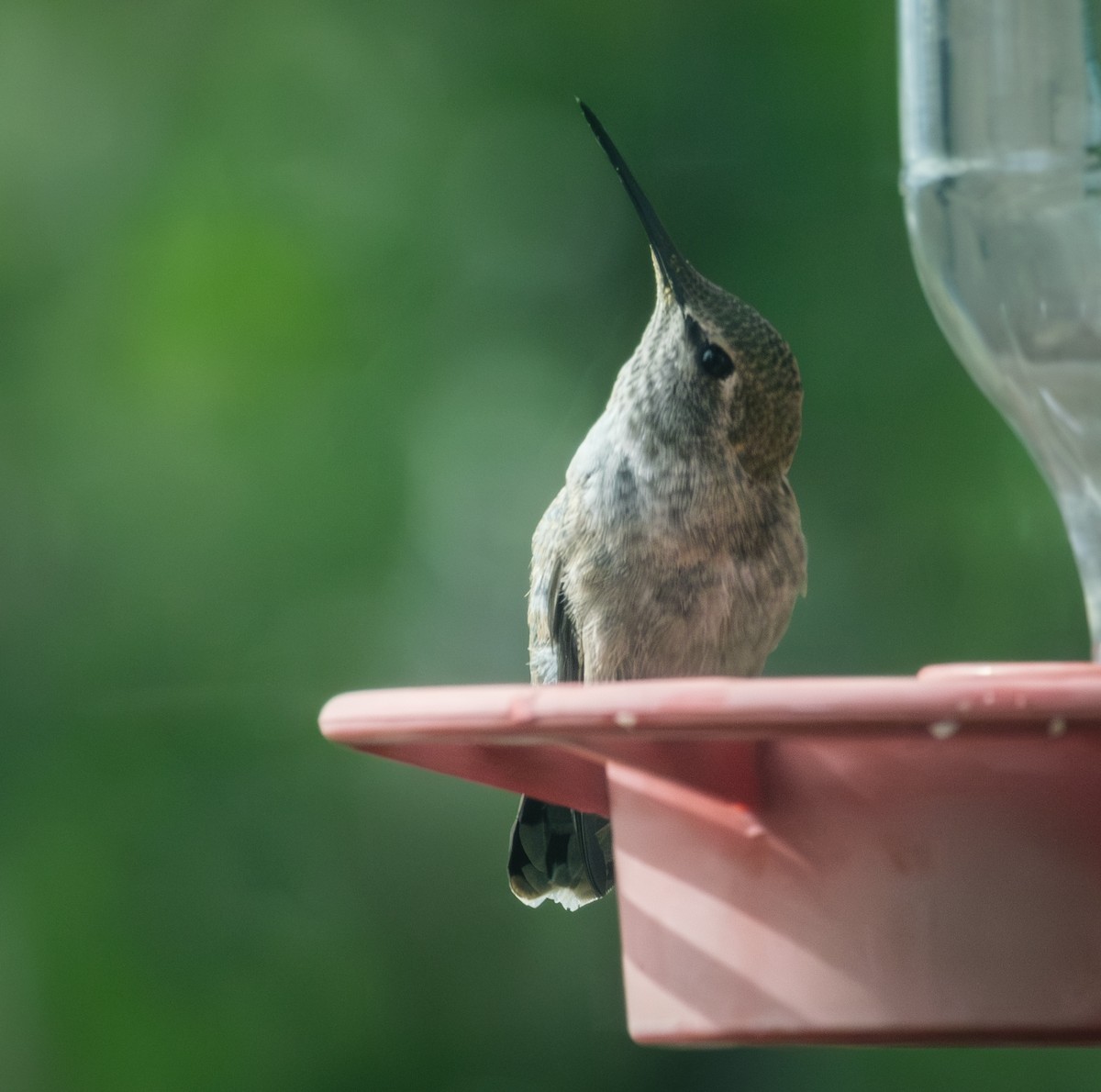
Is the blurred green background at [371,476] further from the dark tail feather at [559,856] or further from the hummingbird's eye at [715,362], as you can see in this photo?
the dark tail feather at [559,856]

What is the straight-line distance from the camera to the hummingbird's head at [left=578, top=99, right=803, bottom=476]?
101 inches

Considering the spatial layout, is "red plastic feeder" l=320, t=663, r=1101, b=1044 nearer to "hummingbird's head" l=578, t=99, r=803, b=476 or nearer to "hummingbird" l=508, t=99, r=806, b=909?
"hummingbird" l=508, t=99, r=806, b=909

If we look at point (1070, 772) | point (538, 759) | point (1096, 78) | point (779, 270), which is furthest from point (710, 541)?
point (779, 270)

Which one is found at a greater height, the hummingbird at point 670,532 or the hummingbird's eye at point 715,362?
the hummingbird's eye at point 715,362

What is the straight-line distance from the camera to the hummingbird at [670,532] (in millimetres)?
2430

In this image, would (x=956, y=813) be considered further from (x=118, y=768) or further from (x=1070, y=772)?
(x=118, y=768)

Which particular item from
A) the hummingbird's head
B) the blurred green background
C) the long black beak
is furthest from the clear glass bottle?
the blurred green background

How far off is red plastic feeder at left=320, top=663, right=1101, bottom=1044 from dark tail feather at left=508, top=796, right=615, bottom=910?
0.91m

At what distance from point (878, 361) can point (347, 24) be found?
1.76 metres

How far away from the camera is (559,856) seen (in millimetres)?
2381

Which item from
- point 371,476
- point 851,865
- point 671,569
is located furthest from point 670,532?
point 371,476

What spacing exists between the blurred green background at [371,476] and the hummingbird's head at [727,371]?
1452 millimetres

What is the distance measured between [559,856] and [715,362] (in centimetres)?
78

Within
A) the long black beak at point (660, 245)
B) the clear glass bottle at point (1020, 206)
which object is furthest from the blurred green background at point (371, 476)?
the clear glass bottle at point (1020, 206)
